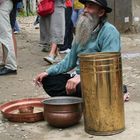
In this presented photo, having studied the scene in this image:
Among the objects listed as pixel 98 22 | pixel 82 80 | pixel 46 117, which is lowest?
pixel 46 117

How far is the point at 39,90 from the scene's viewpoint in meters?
6.50

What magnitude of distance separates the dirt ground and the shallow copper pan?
5 centimetres

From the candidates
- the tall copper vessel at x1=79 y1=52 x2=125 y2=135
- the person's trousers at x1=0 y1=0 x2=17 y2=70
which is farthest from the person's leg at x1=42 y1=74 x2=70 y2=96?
the person's trousers at x1=0 y1=0 x2=17 y2=70

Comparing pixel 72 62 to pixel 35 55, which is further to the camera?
pixel 35 55

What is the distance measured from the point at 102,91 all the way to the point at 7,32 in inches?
123

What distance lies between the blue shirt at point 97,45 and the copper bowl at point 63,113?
0.51 metres

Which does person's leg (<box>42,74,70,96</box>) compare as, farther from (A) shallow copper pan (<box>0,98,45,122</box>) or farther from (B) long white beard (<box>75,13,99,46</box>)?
(B) long white beard (<box>75,13,99,46</box>)

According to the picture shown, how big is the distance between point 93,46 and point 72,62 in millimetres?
337

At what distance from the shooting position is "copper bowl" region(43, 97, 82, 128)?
15.4 ft

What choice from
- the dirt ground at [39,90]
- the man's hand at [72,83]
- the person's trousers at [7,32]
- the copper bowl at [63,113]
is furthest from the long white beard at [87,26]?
the person's trousers at [7,32]

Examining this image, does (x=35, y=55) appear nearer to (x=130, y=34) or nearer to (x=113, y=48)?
(x=130, y=34)

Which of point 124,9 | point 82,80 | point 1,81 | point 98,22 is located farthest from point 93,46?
point 124,9

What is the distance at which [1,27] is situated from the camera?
720cm

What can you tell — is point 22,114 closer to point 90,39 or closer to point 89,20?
point 90,39
